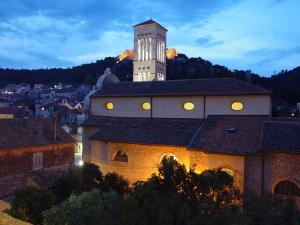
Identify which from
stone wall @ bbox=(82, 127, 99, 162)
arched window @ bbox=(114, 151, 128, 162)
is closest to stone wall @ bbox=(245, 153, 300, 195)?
arched window @ bbox=(114, 151, 128, 162)

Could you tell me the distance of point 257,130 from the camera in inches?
825

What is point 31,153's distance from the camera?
23.2 m

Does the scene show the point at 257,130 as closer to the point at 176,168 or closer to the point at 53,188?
the point at 176,168

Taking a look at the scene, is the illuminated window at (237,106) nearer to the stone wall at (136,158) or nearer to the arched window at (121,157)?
the stone wall at (136,158)

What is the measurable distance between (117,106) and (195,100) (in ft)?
26.7

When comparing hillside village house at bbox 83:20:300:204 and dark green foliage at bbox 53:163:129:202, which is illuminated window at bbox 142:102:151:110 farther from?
dark green foliage at bbox 53:163:129:202

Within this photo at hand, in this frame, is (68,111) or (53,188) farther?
(68,111)

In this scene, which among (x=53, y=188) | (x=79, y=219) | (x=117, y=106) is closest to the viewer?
(x=79, y=219)

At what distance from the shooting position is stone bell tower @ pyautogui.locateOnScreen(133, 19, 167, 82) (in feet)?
218

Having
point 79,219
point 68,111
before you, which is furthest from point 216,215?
point 68,111

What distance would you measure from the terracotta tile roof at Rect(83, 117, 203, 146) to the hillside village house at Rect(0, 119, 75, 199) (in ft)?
11.3

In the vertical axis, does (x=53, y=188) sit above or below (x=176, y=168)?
below

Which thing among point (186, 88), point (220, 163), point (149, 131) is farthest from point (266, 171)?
point (186, 88)

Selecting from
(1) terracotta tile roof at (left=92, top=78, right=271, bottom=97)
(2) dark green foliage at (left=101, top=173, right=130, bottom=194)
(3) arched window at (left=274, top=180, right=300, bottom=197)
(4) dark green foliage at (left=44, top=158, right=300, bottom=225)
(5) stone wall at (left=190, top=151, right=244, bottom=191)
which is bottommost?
(2) dark green foliage at (left=101, top=173, right=130, bottom=194)
